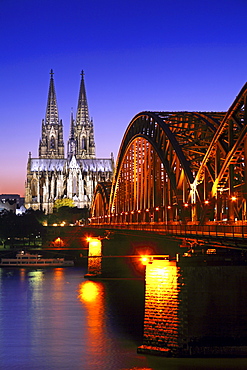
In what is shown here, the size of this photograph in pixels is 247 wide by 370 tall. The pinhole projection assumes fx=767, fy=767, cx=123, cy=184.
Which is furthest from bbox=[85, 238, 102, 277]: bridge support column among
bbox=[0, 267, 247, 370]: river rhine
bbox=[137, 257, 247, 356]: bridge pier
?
bbox=[137, 257, 247, 356]: bridge pier

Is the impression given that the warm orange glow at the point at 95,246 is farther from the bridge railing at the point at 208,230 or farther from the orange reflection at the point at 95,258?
the bridge railing at the point at 208,230

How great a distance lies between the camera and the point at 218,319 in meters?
41.4

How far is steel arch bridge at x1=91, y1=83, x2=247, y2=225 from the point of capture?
168 ft

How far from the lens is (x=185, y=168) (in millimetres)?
62469

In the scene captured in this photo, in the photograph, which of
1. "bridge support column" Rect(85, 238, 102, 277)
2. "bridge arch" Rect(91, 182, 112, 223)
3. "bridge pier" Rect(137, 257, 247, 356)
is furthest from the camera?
"bridge arch" Rect(91, 182, 112, 223)

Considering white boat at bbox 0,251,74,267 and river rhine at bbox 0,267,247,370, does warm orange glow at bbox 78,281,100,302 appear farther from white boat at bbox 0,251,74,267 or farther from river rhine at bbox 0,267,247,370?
white boat at bbox 0,251,74,267

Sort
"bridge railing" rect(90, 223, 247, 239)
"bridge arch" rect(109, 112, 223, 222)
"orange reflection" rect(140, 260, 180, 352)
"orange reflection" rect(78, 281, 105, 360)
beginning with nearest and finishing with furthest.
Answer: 1. "bridge railing" rect(90, 223, 247, 239)
2. "orange reflection" rect(140, 260, 180, 352)
3. "orange reflection" rect(78, 281, 105, 360)
4. "bridge arch" rect(109, 112, 223, 222)

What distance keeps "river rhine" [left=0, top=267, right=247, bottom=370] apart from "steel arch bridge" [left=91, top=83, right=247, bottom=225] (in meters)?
8.81

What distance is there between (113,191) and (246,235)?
73.3 m

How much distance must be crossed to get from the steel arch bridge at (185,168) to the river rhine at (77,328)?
8.81 metres

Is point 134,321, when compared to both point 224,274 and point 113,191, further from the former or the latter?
point 113,191

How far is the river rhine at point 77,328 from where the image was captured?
43.7 meters

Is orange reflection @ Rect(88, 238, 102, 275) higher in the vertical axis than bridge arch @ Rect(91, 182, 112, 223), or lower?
lower

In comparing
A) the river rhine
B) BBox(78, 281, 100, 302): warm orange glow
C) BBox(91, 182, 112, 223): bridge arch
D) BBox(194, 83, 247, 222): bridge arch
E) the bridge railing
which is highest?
BBox(91, 182, 112, 223): bridge arch
